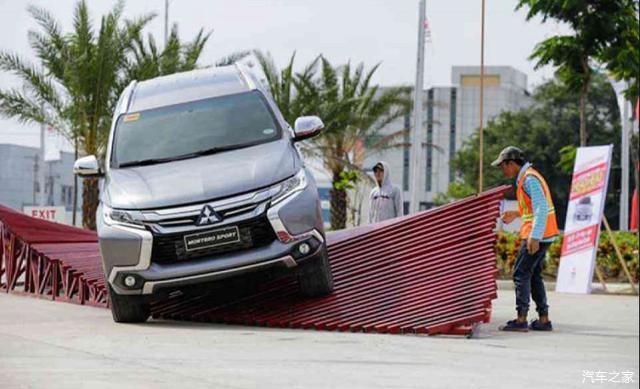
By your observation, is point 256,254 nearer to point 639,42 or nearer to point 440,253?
point 440,253

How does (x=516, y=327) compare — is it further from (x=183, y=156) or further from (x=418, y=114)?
(x=418, y=114)

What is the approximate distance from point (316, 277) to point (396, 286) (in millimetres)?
737

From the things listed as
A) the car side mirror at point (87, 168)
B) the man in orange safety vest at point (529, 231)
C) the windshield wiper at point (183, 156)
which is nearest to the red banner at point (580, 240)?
the man in orange safety vest at point (529, 231)

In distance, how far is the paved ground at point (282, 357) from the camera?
7.08 meters

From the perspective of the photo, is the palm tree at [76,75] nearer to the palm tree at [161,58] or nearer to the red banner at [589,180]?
the palm tree at [161,58]

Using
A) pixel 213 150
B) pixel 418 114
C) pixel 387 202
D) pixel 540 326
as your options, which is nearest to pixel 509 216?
pixel 540 326

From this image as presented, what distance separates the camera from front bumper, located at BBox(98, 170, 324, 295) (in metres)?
9.71

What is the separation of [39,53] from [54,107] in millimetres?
1305

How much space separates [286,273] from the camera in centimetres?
1006

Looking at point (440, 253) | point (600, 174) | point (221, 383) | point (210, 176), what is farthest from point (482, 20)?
point (600, 174)

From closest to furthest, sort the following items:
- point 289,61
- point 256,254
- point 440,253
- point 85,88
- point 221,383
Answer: point 221,383
point 256,254
point 440,253
point 85,88
point 289,61

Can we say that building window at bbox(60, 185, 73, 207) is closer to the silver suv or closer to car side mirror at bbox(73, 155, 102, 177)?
car side mirror at bbox(73, 155, 102, 177)

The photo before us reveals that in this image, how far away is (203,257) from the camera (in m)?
9.79

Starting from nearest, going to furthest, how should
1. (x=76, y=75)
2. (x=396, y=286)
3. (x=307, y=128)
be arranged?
1. (x=396, y=286)
2. (x=307, y=128)
3. (x=76, y=75)
